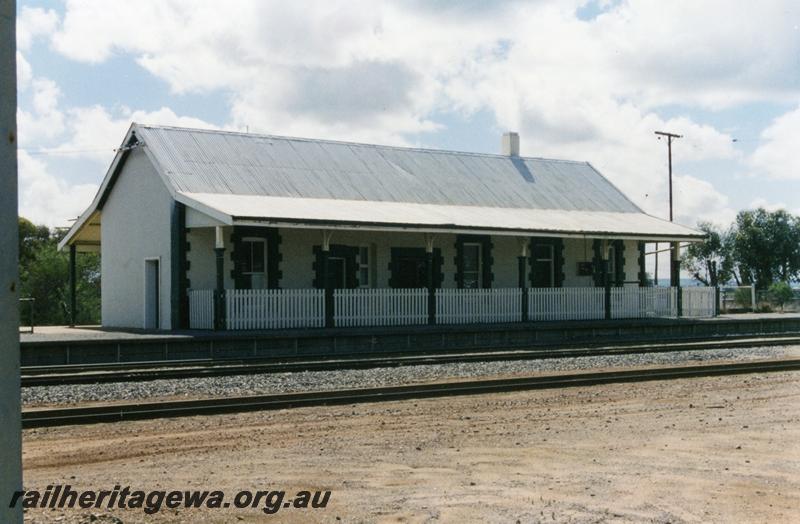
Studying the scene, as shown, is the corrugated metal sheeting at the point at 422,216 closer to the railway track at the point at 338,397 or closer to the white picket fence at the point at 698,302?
the white picket fence at the point at 698,302

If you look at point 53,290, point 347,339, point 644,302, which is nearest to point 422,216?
point 347,339

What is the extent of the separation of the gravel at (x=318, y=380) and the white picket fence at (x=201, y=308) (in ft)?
24.8

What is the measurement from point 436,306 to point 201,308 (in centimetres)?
644

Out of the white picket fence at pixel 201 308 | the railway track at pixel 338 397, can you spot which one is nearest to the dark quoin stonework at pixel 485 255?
the white picket fence at pixel 201 308

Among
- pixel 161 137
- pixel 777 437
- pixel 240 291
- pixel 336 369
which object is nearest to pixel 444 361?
pixel 336 369

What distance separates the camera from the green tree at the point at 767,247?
171 ft

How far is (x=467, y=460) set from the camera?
26.1ft

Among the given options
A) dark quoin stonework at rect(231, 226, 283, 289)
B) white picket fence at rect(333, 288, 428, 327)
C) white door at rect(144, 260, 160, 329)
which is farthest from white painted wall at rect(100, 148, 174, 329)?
white picket fence at rect(333, 288, 428, 327)

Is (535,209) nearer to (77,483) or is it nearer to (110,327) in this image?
(110,327)

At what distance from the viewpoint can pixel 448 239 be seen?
2795 cm

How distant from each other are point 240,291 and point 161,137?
5870 millimetres

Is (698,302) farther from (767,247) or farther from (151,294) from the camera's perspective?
(767,247)

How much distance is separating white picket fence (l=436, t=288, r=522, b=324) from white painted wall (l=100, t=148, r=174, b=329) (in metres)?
7.39

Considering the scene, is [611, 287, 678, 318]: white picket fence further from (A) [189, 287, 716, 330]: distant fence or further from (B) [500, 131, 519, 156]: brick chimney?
(B) [500, 131, 519, 156]: brick chimney
